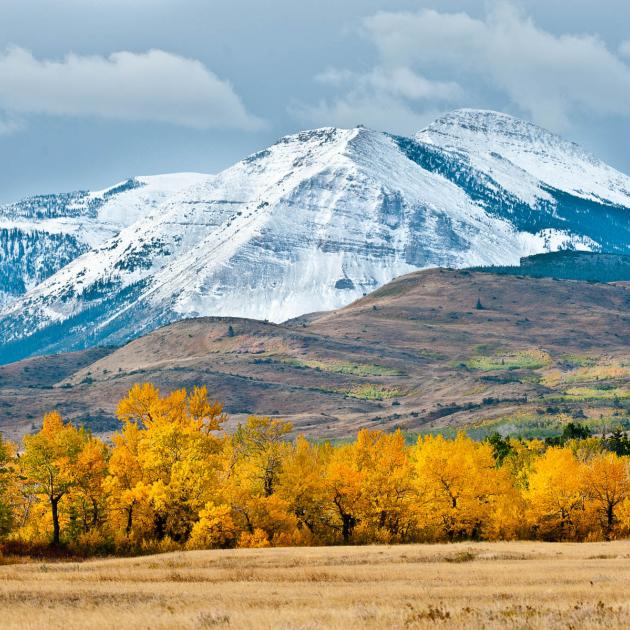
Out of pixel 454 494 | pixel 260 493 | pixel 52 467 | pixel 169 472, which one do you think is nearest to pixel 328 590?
pixel 52 467

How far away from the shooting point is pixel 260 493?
3853 inches

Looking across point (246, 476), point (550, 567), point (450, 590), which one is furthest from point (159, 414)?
point (450, 590)

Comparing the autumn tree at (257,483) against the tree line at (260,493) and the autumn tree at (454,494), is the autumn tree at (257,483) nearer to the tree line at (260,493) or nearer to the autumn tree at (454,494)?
the tree line at (260,493)

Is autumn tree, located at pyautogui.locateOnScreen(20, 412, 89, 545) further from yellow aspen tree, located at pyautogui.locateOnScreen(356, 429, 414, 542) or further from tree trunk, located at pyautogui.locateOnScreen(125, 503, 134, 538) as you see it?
yellow aspen tree, located at pyautogui.locateOnScreen(356, 429, 414, 542)

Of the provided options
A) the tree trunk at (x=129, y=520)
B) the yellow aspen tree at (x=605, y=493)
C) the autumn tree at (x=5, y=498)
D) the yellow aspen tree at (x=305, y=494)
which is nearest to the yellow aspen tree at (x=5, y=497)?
the autumn tree at (x=5, y=498)

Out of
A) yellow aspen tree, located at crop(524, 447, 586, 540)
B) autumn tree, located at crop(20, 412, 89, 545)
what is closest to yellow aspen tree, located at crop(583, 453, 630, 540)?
yellow aspen tree, located at crop(524, 447, 586, 540)

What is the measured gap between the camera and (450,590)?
5134 cm

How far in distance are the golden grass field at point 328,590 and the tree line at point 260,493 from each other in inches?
528

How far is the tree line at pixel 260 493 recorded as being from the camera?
299 feet

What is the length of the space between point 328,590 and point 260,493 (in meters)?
46.0

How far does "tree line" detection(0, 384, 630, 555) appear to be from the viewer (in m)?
91.2

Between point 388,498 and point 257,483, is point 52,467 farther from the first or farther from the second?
point 388,498

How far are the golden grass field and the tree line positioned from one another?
13.4m

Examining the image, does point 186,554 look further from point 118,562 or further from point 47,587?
point 47,587
